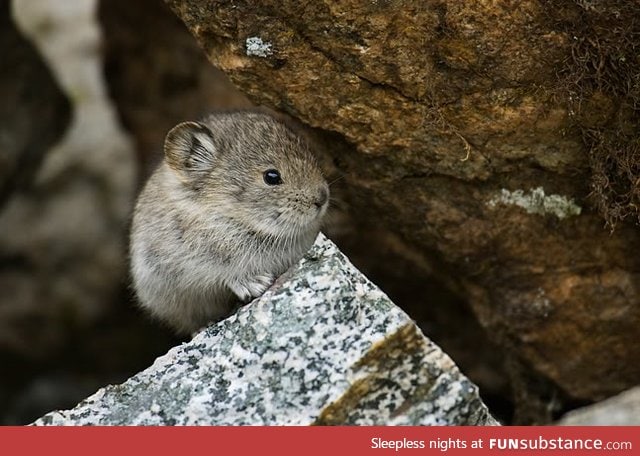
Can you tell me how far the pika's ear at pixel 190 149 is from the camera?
22.5ft

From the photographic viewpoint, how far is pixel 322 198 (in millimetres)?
6660

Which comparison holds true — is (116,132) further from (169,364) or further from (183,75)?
(169,364)

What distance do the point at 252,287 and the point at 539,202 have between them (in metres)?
2.11

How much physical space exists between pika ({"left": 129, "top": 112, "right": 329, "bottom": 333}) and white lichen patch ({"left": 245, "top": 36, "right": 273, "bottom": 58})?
83 cm

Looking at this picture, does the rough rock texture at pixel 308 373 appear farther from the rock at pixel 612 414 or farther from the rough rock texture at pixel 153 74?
the rough rock texture at pixel 153 74

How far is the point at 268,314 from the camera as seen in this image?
5.48 meters

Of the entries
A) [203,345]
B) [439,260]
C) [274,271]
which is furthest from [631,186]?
[203,345]

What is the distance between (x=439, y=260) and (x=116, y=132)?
5424mm

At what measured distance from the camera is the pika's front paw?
6.28 meters

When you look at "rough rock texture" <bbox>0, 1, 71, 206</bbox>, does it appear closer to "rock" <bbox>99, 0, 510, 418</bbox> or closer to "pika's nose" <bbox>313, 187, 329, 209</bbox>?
"rock" <bbox>99, 0, 510, 418</bbox>

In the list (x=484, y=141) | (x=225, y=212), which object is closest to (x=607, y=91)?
(x=484, y=141)

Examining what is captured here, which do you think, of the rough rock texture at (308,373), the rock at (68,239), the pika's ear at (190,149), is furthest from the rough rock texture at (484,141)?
the rock at (68,239)
